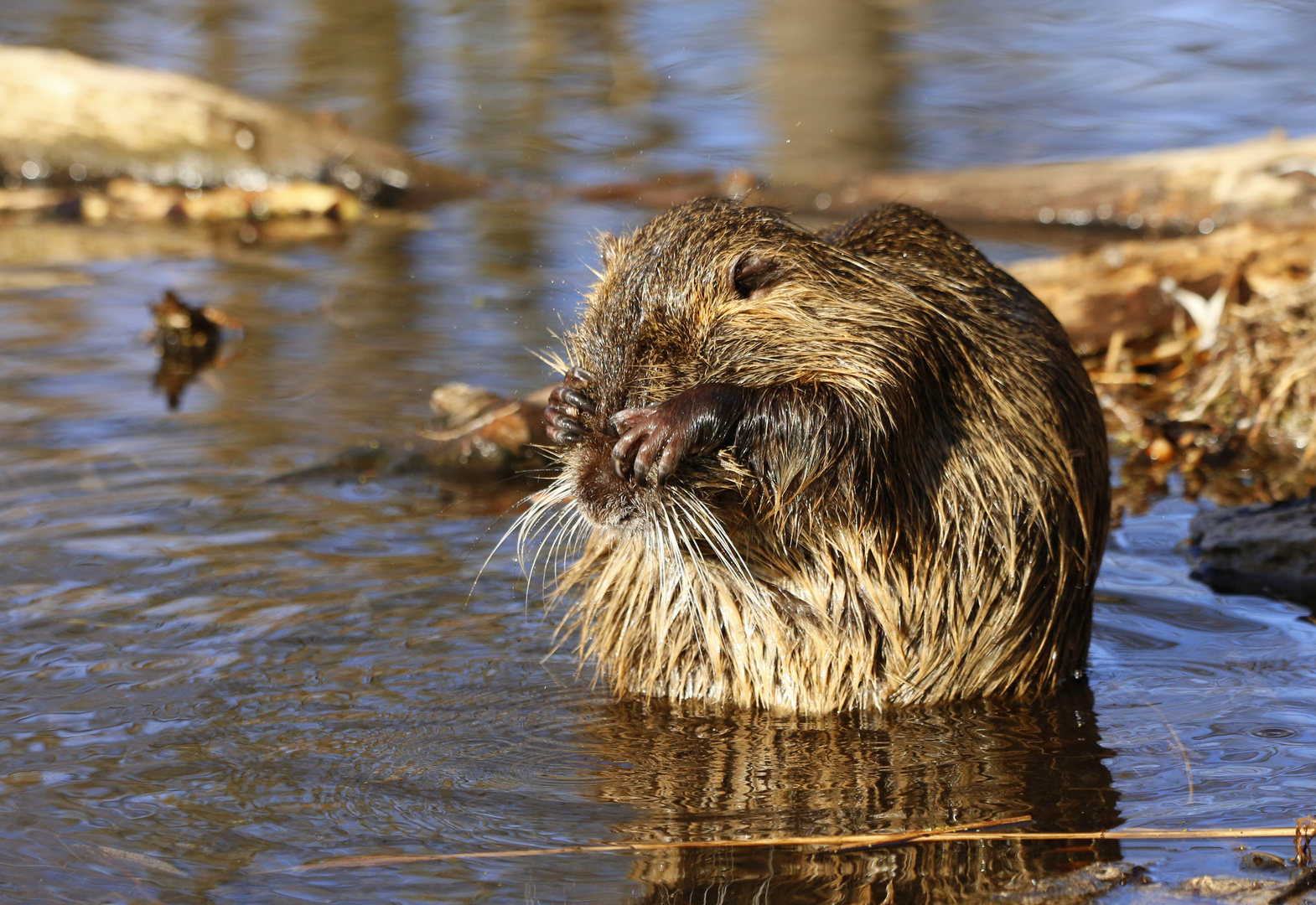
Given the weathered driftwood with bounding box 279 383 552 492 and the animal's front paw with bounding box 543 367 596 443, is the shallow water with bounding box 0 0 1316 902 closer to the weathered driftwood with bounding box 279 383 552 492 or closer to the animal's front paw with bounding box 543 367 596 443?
the weathered driftwood with bounding box 279 383 552 492

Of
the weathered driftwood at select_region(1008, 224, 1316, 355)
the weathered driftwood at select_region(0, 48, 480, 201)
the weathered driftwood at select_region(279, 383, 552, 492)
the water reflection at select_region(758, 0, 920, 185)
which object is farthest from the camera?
the water reflection at select_region(758, 0, 920, 185)

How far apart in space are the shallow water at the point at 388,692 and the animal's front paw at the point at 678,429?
60cm

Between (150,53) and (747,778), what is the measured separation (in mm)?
12525

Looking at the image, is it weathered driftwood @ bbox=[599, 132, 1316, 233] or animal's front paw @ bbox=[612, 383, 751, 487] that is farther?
weathered driftwood @ bbox=[599, 132, 1316, 233]

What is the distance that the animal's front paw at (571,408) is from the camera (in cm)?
317

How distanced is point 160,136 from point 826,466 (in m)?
7.59

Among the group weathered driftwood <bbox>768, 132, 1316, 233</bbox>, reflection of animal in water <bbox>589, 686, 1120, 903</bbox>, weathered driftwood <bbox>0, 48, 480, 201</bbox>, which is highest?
weathered driftwood <bbox>0, 48, 480, 201</bbox>

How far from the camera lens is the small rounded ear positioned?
3145mm

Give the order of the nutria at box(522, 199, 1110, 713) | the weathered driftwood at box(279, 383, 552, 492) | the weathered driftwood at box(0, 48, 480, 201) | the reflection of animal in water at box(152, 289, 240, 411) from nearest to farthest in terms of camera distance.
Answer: the nutria at box(522, 199, 1110, 713) → the weathered driftwood at box(279, 383, 552, 492) → the reflection of animal in water at box(152, 289, 240, 411) → the weathered driftwood at box(0, 48, 480, 201)

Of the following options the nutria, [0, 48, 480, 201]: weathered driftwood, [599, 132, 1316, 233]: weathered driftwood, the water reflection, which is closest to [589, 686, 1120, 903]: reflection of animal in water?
the nutria

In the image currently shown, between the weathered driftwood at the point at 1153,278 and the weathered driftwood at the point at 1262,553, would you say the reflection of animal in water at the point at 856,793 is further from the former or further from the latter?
the weathered driftwood at the point at 1153,278

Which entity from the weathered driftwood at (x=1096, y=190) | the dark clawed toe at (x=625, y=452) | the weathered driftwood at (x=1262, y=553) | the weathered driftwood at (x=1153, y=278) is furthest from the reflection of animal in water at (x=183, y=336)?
the weathered driftwood at (x=1262, y=553)

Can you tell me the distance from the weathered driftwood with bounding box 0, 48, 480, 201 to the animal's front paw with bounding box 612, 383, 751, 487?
7132 millimetres

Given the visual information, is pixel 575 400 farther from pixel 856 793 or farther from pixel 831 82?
pixel 831 82
